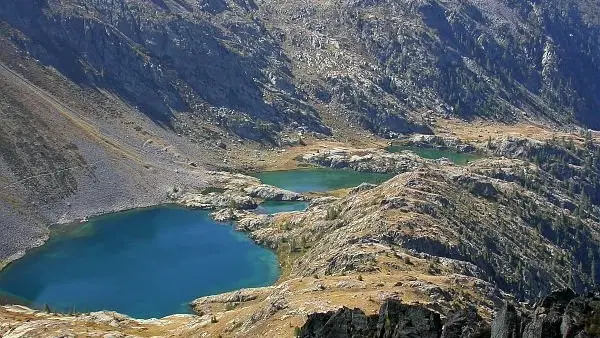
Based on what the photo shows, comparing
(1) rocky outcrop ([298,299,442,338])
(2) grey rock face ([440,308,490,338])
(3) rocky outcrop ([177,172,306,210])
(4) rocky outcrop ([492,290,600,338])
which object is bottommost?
(3) rocky outcrop ([177,172,306,210])

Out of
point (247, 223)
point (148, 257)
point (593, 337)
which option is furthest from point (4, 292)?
point (593, 337)

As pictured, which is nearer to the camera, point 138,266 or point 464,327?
point 464,327

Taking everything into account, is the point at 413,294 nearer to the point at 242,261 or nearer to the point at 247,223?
the point at 242,261

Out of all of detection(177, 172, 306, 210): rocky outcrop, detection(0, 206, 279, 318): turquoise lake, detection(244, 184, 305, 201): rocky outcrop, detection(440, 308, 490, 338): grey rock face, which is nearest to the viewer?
detection(440, 308, 490, 338): grey rock face

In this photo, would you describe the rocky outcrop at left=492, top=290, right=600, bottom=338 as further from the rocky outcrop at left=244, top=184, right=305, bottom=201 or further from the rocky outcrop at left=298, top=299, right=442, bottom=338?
the rocky outcrop at left=244, top=184, right=305, bottom=201

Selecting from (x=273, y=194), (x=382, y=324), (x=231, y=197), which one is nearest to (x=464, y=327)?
(x=382, y=324)

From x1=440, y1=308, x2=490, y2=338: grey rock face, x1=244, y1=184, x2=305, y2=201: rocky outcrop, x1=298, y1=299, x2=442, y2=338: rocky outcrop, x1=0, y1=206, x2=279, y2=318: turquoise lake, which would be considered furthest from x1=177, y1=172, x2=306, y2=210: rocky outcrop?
x1=440, y1=308, x2=490, y2=338: grey rock face

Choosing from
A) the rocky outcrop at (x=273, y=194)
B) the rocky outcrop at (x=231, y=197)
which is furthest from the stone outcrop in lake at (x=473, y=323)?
the rocky outcrop at (x=273, y=194)

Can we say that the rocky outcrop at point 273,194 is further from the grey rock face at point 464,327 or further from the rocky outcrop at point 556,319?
the rocky outcrop at point 556,319

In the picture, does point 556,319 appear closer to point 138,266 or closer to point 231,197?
point 138,266
